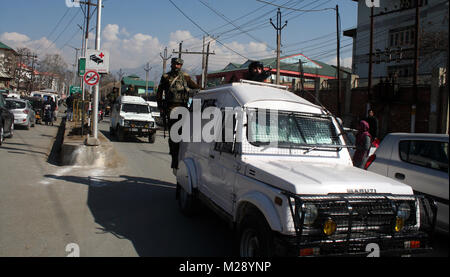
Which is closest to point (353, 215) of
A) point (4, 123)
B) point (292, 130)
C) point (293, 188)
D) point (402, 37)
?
point (293, 188)

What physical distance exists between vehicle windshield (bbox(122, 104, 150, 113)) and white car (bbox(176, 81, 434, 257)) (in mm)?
13874

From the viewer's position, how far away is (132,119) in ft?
57.4

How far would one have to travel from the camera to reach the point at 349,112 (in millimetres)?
26922

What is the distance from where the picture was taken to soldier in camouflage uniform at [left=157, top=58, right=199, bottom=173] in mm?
7242

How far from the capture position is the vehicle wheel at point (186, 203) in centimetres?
575

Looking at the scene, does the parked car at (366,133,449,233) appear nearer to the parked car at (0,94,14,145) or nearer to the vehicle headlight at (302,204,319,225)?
the vehicle headlight at (302,204,319,225)

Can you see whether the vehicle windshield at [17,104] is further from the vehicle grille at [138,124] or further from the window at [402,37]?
the window at [402,37]

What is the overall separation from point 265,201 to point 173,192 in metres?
4.72

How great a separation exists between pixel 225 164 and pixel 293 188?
4.76 ft

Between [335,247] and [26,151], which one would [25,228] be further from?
[26,151]

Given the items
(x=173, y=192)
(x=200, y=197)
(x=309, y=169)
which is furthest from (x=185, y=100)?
(x=309, y=169)

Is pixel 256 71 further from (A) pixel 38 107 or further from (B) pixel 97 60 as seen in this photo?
(A) pixel 38 107
